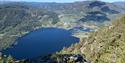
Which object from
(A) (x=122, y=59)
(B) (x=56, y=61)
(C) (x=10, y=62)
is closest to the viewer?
(C) (x=10, y=62)

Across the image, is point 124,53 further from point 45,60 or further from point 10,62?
point 10,62

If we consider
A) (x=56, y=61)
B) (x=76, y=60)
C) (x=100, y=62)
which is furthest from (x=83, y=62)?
(x=100, y=62)

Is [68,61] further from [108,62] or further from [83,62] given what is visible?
[108,62]

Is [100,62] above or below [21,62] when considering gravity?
below

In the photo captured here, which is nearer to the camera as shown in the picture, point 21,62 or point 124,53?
point 21,62

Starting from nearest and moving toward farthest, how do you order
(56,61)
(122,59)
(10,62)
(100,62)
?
(10,62)
(56,61)
(122,59)
(100,62)

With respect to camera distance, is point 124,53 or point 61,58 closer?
point 61,58

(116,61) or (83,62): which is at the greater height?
(83,62)

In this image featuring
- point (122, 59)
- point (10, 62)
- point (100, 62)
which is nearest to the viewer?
point (10, 62)

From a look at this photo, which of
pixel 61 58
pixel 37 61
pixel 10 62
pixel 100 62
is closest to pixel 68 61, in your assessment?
pixel 61 58
